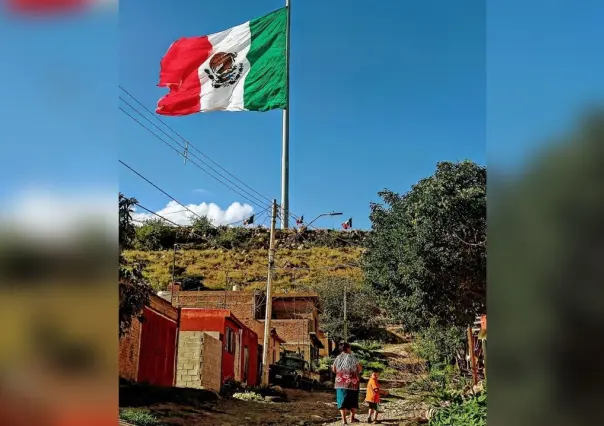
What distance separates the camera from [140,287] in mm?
8977

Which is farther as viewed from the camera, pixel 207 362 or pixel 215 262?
pixel 215 262

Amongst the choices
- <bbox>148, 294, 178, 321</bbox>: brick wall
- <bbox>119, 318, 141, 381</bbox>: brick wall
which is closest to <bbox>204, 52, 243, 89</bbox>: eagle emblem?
<bbox>119, 318, 141, 381</bbox>: brick wall

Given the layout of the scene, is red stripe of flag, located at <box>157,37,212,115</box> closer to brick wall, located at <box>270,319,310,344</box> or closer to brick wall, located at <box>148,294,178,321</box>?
brick wall, located at <box>148,294,178,321</box>

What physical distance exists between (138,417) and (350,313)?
24.2 metres

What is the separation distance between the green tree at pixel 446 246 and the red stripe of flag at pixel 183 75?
16.1 ft

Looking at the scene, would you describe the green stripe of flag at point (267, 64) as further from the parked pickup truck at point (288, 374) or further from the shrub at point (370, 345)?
the shrub at point (370, 345)

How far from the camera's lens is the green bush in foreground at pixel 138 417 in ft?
29.7

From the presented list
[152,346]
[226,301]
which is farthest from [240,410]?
[226,301]

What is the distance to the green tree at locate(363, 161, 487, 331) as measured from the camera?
1034cm
